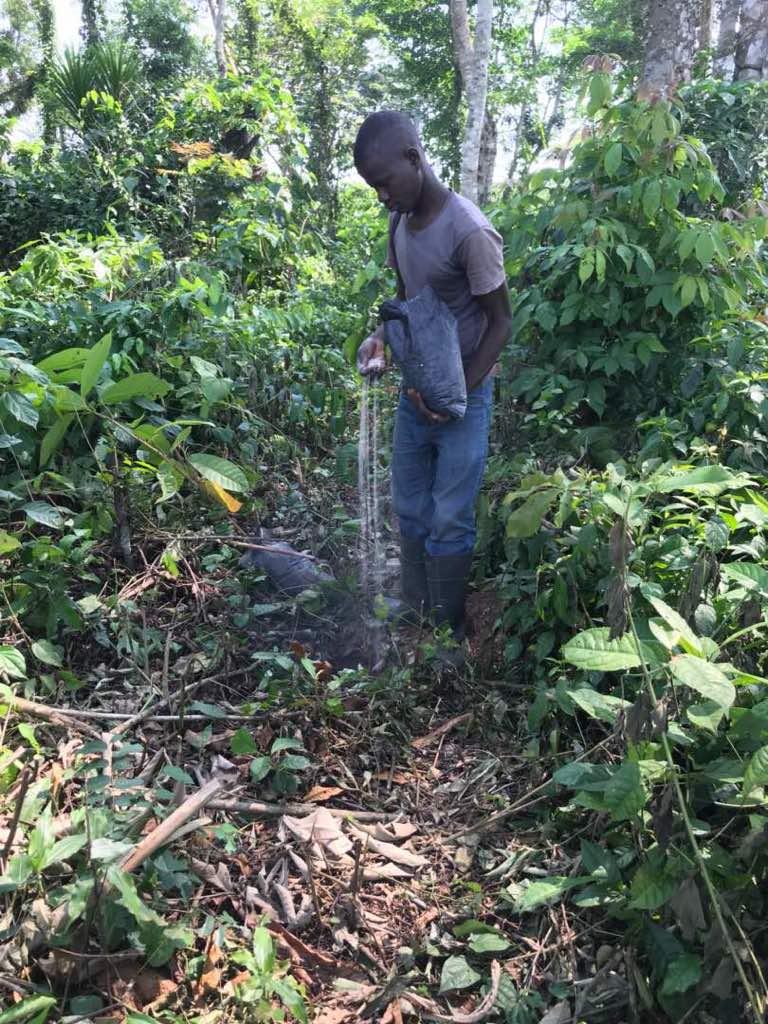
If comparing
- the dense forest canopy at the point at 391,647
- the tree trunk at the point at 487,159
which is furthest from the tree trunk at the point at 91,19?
the dense forest canopy at the point at 391,647

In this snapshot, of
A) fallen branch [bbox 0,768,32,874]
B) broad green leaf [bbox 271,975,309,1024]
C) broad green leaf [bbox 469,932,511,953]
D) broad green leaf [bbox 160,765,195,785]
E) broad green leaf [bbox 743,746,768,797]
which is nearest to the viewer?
broad green leaf [bbox 743,746,768,797]

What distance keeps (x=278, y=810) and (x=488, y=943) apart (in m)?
0.61

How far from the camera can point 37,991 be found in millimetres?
1445

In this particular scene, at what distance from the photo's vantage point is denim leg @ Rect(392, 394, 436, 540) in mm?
2914

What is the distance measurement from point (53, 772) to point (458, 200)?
1.99 m

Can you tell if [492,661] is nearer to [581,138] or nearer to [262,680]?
[262,680]

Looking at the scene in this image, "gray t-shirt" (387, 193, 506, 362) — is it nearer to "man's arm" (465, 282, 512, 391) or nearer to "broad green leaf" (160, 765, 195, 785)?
"man's arm" (465, 282, 512, 391)

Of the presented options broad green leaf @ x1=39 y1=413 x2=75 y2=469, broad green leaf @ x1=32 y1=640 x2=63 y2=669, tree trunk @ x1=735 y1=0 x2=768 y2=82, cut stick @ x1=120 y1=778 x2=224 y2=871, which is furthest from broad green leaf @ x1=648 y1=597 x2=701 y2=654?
tree trunk @ x1=735 y1=0 x2=768 y2=82

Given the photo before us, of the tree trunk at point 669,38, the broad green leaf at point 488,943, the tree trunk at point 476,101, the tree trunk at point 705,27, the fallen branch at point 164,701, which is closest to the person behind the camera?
the broad green leaf at point 488,943

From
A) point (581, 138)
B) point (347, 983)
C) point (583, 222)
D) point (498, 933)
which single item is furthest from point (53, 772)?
point (581, 138)

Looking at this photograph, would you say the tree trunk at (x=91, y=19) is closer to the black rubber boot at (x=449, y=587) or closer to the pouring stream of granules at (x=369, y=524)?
the pouring stream of granules at (x=369, y=524)

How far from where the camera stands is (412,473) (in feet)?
9.77

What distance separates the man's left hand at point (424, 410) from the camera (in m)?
2.64

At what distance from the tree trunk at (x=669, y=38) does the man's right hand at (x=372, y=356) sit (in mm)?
4670
